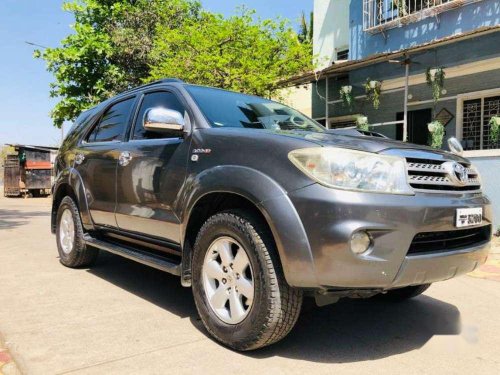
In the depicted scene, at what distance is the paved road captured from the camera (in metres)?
2.87

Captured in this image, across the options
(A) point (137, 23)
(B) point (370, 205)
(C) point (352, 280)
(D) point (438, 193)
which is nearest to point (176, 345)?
(C) point (352, 280)

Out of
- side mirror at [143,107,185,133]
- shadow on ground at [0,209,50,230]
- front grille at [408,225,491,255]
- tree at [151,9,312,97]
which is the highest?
tree at [151,9,312,97]

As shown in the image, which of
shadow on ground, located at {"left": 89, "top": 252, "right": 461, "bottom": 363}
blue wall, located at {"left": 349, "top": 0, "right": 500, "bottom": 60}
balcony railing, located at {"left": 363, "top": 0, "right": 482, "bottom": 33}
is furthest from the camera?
balcony railing, located at {"left": 363, "top": 0, "right": 482, "bottom": 33}

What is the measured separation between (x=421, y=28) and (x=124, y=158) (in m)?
8.87

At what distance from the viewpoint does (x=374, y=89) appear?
10445 mm

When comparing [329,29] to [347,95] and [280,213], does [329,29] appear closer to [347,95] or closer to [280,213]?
[347,95]

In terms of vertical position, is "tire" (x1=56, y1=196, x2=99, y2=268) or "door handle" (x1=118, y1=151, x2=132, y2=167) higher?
"door handle" (x1=118, y1=151, x2=132, y2=167)

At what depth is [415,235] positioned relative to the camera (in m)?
2.71

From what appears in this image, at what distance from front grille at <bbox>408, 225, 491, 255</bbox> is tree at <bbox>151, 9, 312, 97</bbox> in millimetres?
8121

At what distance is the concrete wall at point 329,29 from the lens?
1395 cm

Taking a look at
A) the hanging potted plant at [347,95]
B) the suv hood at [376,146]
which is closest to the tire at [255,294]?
the suv hood at [376,146]

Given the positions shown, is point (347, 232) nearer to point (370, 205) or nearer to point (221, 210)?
point (370, 205)

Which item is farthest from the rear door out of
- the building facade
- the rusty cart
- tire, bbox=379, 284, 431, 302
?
the rusty cart

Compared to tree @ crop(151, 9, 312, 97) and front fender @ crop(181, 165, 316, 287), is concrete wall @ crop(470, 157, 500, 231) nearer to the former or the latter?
tree @ crop(151, 9, 312, 97)
